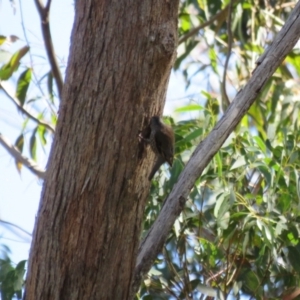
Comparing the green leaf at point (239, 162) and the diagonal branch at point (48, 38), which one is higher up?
the diagonal branch at point (48, 38)

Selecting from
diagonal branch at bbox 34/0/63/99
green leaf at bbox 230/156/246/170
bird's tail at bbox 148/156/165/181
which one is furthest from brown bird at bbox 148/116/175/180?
diagonal branch at bbox 34/0/63/99

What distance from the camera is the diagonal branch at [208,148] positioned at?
241cm

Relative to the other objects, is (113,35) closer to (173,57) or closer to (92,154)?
(173,57)

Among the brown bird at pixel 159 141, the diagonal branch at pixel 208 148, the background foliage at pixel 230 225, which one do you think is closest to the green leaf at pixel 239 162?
the background foliage at pixel 230 225

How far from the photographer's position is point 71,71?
2318 millimetres

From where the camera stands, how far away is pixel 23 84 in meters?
4.17

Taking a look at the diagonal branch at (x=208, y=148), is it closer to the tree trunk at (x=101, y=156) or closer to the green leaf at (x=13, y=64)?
the tree trunk at (x=101, y=156)

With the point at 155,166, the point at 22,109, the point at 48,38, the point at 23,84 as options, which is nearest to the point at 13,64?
the point at 23,84

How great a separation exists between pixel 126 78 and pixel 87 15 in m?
0.22

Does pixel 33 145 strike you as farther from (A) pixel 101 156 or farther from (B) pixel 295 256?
(A) pixel 101 156

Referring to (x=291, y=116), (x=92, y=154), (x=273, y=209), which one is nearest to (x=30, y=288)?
(x=92, y=154)

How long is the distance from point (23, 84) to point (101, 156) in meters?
2.03

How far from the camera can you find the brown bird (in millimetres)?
2312

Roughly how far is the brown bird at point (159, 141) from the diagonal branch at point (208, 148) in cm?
9
